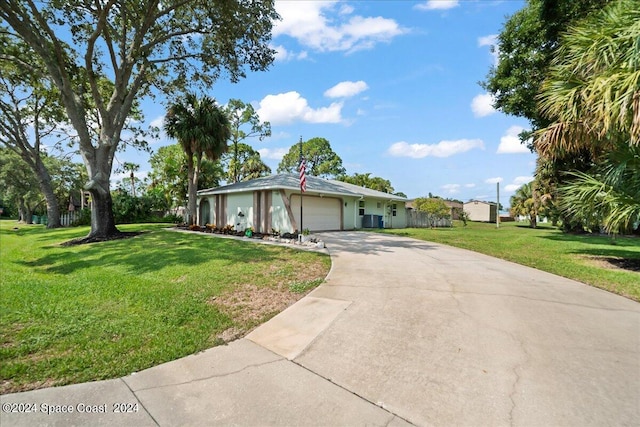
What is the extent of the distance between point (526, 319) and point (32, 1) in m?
18.4

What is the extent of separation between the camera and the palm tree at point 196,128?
1822cm

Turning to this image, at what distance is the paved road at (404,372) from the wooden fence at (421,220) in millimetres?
22191

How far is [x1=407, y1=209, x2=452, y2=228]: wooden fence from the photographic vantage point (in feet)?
88.0

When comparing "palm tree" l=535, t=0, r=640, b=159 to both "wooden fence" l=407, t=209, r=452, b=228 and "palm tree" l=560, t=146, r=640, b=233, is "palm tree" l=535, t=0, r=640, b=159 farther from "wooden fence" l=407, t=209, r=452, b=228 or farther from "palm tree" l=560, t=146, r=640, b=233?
"wooden fence" l=407, t=209, r=452, b=228

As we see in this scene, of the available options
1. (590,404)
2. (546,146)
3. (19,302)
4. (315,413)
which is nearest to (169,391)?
(315,413)

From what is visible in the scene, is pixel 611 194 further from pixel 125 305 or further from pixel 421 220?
pixel 421 220

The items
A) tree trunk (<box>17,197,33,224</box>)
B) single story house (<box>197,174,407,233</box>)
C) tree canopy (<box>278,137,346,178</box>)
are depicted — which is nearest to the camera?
single story house (<box>197,174,407,233</box>)

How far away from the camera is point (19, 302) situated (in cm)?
488

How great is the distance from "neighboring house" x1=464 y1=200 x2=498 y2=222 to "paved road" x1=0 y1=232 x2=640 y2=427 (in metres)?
52.8

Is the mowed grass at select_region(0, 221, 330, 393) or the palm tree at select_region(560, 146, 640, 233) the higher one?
the palm tree at select_region(560, 146, 640, 233)

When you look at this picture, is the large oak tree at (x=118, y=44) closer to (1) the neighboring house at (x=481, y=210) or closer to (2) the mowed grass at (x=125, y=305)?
(2) the mowed grass at (x=125, y=305)

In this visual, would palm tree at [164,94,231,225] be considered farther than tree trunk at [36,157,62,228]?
No

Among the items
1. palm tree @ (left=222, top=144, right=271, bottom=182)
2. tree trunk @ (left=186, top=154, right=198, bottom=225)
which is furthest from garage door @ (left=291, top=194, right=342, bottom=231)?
palm tree @ (left=222, top=144, right=271, bottom=182)

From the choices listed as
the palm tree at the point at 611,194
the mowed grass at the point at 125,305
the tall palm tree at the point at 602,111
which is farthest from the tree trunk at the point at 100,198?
the palm tree at the point at 611,194
